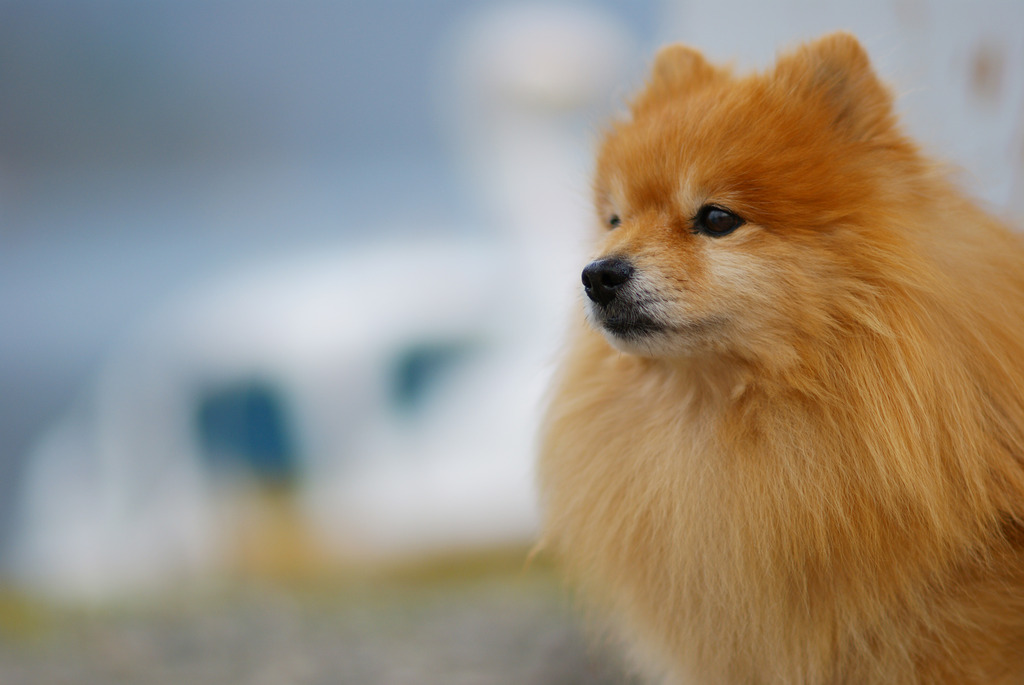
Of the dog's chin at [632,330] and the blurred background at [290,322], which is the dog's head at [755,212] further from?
the blurred background at [290,322]

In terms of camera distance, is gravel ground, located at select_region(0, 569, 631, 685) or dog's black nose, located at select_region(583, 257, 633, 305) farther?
gravel ground, located at select_region(0, 569, 631, 685)

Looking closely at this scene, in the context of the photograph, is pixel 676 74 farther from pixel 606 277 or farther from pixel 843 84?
pixel 606 277

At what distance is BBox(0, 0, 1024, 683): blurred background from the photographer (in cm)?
168

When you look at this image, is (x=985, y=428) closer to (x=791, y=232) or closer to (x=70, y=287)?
(x=791, y=232)

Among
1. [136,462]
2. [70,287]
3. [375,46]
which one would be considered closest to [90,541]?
[136,462]

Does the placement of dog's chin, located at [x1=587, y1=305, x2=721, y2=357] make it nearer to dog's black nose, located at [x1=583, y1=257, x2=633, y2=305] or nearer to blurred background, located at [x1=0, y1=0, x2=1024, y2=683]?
dog's black nose, located at [x1=583, y1=257, x2=633, y2=305]

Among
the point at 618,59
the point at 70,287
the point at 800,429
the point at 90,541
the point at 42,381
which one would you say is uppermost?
the point at 618,59

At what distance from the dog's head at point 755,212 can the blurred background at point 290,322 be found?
0.76m

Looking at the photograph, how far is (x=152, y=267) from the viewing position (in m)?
1.83

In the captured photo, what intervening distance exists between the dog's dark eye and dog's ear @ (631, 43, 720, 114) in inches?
8.5

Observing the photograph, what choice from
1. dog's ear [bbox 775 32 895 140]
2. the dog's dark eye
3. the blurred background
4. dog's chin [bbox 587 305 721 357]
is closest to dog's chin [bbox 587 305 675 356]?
dog's chin [bbox 587 305 721 357]

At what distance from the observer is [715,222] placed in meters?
0.81

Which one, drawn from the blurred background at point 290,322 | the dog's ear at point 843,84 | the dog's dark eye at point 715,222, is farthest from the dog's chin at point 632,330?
the blurred background at point 290,322

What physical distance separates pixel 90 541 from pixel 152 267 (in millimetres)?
641
